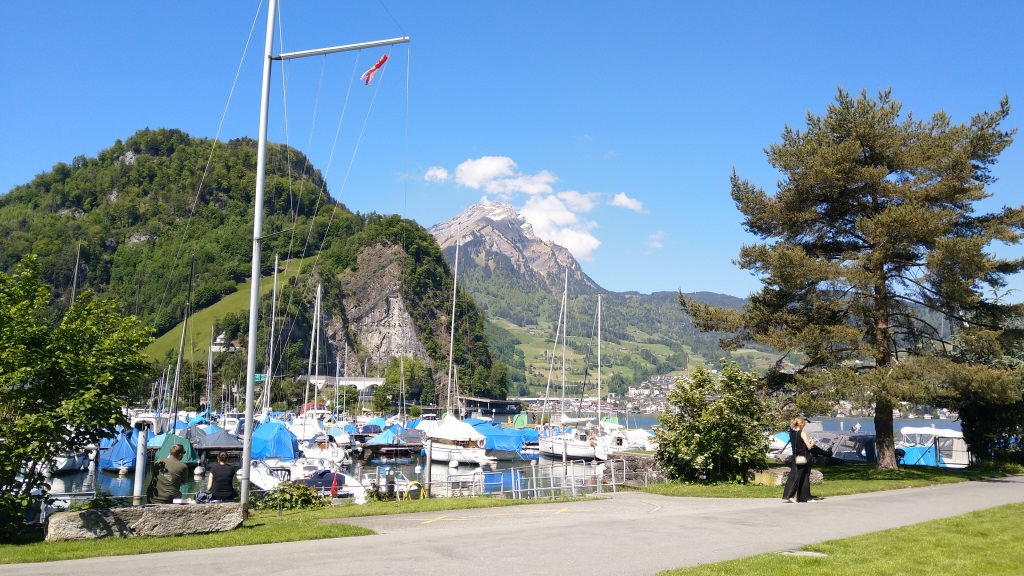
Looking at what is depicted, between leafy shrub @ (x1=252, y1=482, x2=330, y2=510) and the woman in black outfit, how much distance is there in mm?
12338

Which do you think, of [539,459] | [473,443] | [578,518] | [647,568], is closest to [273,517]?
[578,518]

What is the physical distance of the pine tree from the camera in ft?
85.9

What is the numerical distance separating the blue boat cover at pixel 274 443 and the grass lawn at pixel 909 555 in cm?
4741

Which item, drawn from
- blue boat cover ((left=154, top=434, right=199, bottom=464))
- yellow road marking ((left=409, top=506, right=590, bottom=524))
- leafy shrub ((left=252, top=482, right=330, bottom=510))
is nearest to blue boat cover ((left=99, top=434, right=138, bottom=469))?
blue boat cover ((left=154, top=434, right=199, bottom=464))

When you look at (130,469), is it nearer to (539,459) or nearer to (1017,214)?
(539,459)

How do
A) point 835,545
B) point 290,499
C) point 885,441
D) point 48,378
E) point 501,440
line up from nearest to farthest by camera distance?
point 835,545 < point 48,378 < point 290,499 < point 885,441 < point 501,440

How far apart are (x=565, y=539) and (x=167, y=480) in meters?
8.26

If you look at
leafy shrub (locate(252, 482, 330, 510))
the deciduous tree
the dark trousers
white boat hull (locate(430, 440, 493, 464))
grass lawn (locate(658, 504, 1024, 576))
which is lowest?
white boat hull (locate(430, 440, 493, 464))

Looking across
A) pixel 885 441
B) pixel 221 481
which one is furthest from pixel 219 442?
pixel 885 441

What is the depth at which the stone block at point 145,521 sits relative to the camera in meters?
12.4

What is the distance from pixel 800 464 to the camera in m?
18.0

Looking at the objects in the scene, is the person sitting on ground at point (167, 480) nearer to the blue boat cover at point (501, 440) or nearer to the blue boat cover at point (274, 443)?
the blue boat cover at point (274, 443)

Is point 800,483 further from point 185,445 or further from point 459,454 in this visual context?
point 459,454

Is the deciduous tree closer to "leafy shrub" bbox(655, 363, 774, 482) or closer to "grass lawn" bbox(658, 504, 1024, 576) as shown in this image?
"grass lawn" bbox(658, 504, 1024, 576)
